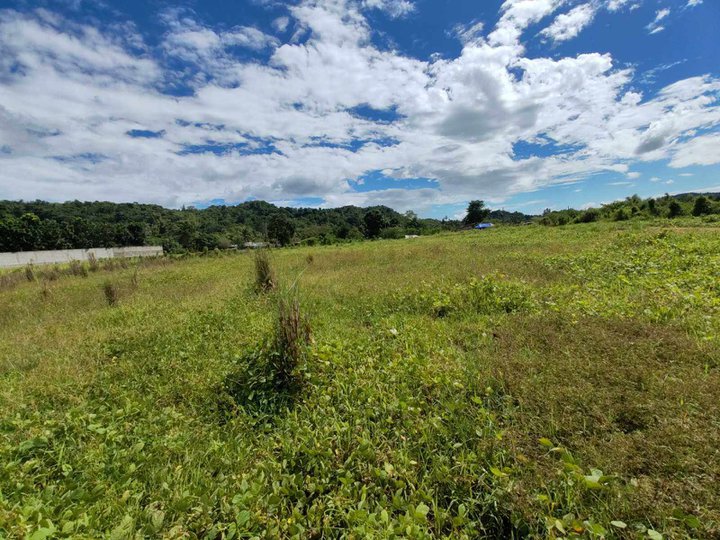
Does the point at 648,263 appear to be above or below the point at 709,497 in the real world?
above

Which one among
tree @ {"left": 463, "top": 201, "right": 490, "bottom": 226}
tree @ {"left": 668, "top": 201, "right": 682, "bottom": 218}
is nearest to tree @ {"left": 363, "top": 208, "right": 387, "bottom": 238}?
tree @ {"left": 463, "top": 201, "right": 490, "bottom": 226}

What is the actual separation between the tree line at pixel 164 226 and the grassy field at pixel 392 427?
25477mm

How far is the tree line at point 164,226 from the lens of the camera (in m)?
43.2

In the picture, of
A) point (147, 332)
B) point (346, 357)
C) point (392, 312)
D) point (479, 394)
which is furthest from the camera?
point (392, 312)

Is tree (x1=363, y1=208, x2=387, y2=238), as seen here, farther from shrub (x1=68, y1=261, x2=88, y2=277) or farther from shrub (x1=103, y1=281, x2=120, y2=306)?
shrub (x1=103, y1=281, x2=120, y2=306)

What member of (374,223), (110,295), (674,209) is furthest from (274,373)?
(374,223)

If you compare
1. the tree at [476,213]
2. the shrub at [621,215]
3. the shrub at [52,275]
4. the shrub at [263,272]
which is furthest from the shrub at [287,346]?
the tree at [476,213]

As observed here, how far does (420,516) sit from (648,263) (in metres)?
7.86

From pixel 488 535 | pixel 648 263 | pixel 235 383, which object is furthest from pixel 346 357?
pixel 648 263

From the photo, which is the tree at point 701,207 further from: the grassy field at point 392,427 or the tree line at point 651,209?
the grassy field at point 392,427

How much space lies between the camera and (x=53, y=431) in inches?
103

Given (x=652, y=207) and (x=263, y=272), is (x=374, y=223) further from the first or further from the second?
(x=263, y=272)

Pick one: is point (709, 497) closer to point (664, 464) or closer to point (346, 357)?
point (664, 464)

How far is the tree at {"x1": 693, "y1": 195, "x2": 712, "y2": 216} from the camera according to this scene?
19938 mm
